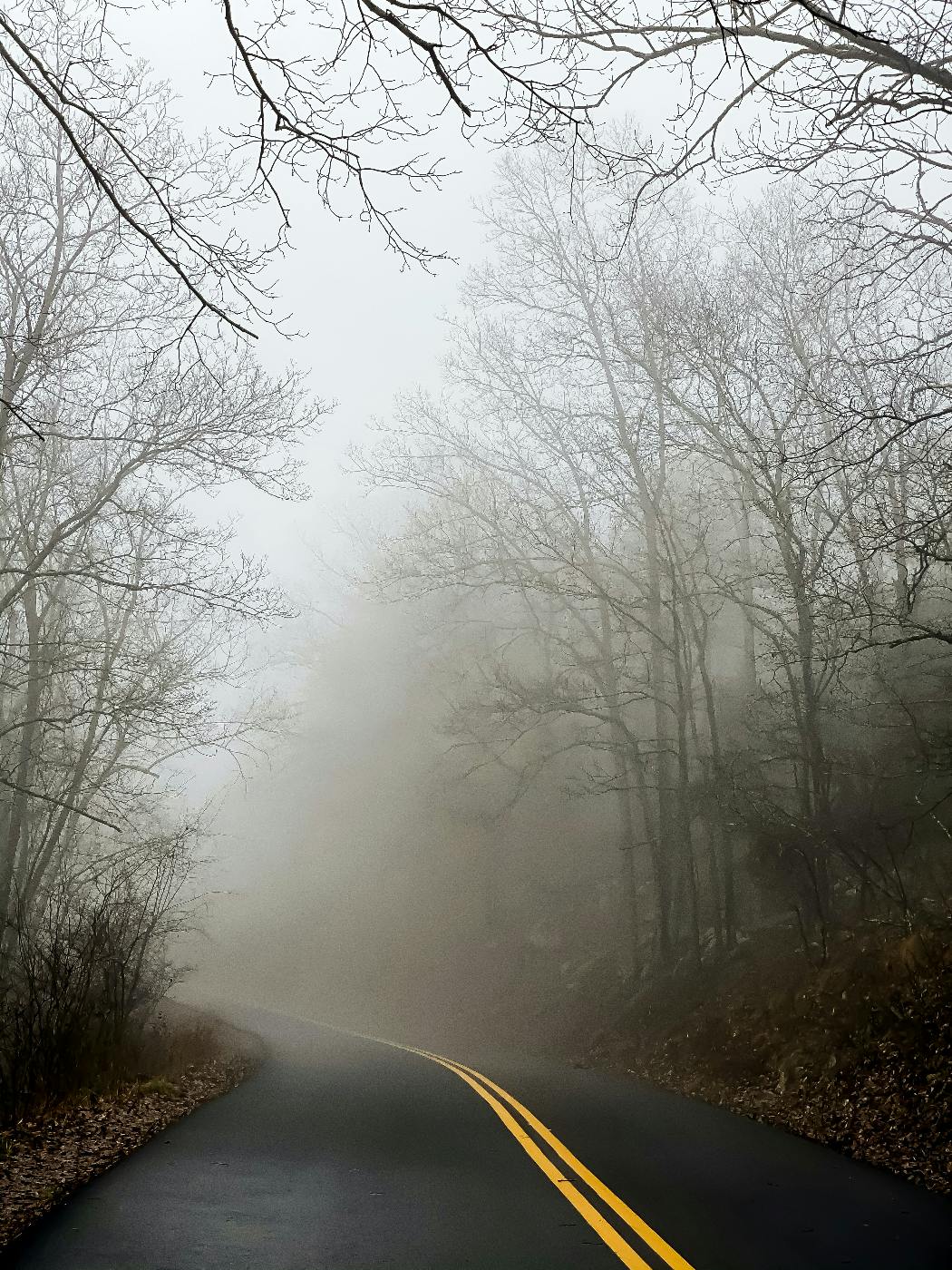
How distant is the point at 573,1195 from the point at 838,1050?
469cm

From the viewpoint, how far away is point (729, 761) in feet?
59.0

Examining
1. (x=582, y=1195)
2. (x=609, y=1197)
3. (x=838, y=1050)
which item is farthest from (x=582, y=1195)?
(x=838, y=1050)

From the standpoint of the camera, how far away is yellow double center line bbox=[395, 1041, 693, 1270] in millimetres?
5445

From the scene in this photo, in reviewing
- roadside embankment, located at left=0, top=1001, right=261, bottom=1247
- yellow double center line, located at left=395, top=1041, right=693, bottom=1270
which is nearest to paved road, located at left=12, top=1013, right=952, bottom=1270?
yellow double center line, located at left=395, top=1041, right=693, bottom=1270

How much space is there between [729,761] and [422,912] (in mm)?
19885

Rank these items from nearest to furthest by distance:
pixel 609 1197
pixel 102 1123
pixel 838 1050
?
pixel 609 1197
pixel 102 1123
pixel 838 1050

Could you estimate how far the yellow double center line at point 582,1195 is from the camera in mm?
5445

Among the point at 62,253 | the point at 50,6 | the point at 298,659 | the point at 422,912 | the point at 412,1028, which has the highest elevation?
the point at 298,659

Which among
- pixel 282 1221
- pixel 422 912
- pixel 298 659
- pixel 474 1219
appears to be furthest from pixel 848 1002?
pixel 298 659

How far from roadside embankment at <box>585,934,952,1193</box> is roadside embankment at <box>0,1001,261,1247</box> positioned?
5.73 meters

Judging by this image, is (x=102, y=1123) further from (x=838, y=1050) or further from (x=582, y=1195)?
(x=838, y=1050)

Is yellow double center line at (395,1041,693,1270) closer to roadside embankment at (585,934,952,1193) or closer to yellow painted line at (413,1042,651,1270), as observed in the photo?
yellow painted line at (413,1042,651,1270)

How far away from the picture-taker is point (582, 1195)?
270 inches

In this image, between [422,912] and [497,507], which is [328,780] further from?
[497,507]
